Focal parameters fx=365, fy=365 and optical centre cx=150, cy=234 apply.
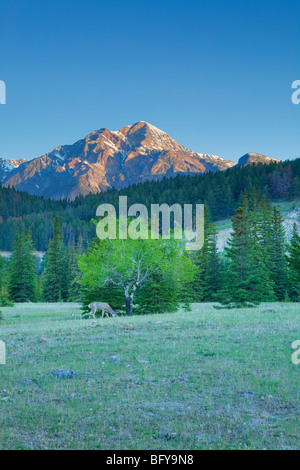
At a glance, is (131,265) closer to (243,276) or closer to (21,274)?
(243,276)

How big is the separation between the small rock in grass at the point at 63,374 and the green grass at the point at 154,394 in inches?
7.6

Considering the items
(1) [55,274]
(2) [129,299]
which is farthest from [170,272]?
(1) [55,274]

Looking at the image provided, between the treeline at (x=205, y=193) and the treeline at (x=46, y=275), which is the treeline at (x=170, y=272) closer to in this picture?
the treeline at (x=46, y=275)

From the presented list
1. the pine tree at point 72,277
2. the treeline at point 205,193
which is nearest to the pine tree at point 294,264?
the pine tree at point 72,277

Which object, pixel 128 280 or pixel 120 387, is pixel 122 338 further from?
pixel 128 280

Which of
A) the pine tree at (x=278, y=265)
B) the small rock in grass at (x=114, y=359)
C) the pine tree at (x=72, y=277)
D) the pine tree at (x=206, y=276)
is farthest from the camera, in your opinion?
the pine tree at (x=72, y=277)

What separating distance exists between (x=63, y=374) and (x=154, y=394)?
3228mm

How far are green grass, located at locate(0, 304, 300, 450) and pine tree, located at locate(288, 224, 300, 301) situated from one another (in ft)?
95.3

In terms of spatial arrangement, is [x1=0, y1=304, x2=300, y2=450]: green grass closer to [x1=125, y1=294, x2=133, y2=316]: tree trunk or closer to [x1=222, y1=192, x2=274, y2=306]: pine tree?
[x1=125, y1=294, x2=133, y2=316]: tree trunk

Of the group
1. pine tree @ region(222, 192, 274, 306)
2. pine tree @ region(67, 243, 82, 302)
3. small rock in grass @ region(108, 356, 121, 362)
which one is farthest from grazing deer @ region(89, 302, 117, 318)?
pine tree @ region(67, 243, 82, 302)

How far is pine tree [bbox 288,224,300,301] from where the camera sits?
4359 cm

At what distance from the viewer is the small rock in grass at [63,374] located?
11156mm
